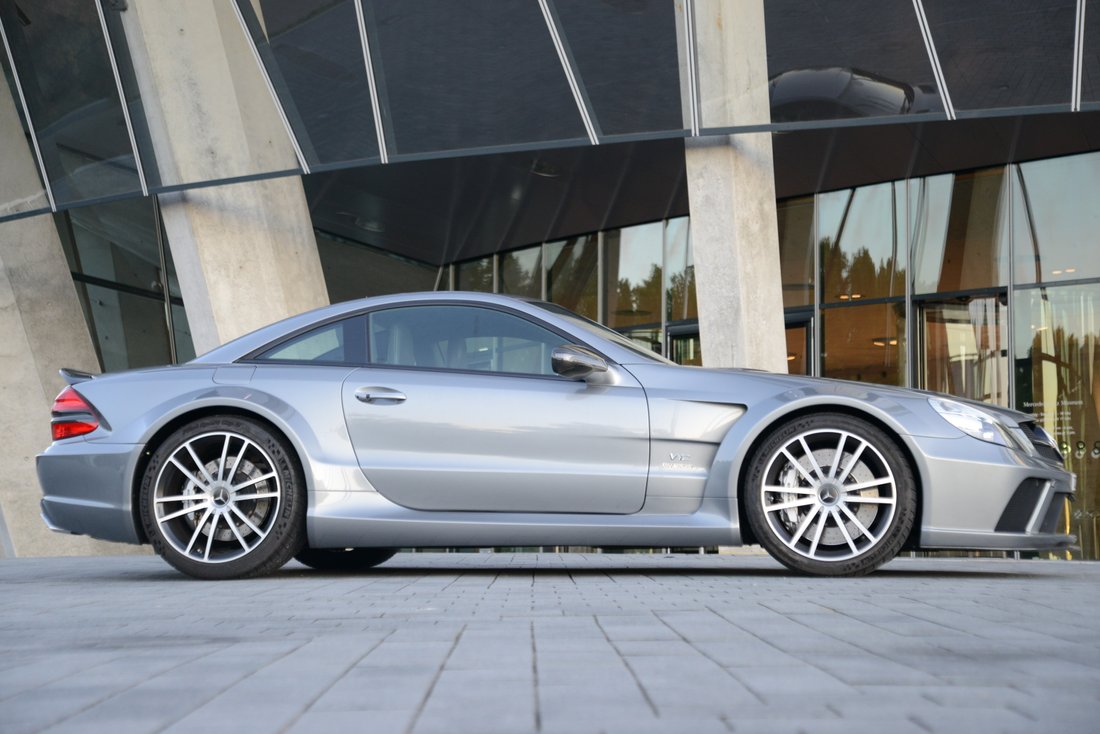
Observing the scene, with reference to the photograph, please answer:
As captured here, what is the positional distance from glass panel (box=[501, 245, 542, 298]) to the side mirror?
13.4 meters

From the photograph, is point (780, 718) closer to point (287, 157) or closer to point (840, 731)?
point (840, 731)

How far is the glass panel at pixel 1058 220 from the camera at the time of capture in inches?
572

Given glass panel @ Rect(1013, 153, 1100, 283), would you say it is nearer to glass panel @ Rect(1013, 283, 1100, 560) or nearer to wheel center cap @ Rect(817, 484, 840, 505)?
glass panel @ Rect(1013, 283, 1100, 560)

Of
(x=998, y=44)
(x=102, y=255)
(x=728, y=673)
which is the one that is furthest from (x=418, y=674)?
(x=102, y=255)

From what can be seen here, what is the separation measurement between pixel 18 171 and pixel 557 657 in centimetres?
1257

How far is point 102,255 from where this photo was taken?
1692 centimetres

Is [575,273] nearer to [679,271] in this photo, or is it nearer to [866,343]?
[679,271]

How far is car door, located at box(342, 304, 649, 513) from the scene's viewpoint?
A: 218 inches

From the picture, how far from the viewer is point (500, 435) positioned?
5.59 metres

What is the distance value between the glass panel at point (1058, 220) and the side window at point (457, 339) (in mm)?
10845

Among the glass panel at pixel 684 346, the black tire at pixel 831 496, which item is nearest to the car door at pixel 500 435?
the black tire at pixel 831 496

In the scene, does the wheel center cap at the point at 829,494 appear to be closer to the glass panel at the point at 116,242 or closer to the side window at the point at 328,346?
the side window at the point at 328,346

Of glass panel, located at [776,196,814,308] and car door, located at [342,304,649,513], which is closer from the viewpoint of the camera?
car door, located at [342,304,649,513]

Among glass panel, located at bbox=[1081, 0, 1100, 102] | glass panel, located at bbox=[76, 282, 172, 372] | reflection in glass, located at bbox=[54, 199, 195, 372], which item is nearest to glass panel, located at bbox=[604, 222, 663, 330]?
reflection in glass, located at bbox=[54, 199, 195, 372]
